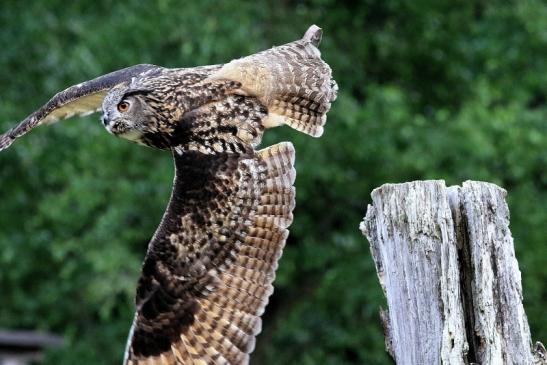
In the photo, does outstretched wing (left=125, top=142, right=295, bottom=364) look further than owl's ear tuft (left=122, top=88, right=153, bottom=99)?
No

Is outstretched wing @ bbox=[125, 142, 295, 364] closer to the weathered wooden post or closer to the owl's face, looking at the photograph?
the owl's face

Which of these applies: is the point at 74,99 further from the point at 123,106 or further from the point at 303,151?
the point at 303,151

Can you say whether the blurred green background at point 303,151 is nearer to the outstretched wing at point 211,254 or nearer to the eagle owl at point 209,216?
the eagle owl at point 209,216

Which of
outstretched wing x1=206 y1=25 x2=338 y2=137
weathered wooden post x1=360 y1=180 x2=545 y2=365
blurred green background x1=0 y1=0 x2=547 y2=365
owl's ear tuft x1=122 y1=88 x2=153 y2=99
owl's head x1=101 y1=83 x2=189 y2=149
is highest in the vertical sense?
blurred green background x1=0 y1=0 x2=547 y2=365

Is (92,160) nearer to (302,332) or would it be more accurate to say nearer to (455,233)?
(302,332)

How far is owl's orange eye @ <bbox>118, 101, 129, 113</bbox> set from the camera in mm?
7598

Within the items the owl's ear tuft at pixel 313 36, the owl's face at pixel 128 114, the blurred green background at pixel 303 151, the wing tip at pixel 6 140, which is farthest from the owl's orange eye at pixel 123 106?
the blurred green background at pixel 303 151

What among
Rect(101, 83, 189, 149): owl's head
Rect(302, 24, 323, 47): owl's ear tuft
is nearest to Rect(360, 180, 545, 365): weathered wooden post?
Rect(101, 83, 189, 149): owl's head

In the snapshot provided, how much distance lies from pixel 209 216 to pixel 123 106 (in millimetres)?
775

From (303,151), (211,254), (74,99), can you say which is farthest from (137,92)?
(303,151)

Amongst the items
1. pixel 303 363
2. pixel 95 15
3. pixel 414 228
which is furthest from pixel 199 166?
pixel 95 15

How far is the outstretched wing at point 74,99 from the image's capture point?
26.4 feet

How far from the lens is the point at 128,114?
25.0 ft

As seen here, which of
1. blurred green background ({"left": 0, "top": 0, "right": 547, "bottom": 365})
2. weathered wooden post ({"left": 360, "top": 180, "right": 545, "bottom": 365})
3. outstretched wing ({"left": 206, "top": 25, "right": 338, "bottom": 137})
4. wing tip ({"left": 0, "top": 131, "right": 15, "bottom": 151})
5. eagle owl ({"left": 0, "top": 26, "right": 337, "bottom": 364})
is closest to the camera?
weathered wooden post ({"left": 360, "top": 180, "right": 545, "bottom": 365})
